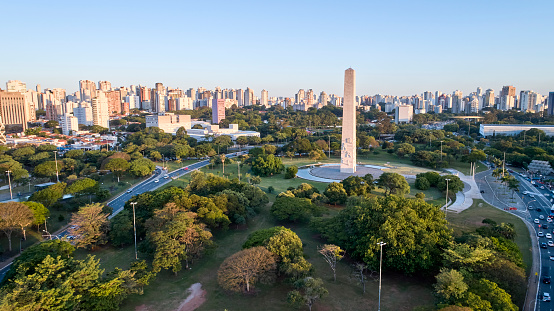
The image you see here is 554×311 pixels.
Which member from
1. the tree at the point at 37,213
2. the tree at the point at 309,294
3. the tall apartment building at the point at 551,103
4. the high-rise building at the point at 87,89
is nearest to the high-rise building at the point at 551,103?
the tall apartment building at the point at 551,103

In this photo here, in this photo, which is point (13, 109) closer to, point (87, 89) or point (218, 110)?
point (218, 110)

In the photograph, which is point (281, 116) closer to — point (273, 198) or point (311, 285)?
point (273, 198)

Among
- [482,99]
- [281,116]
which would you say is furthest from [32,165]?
[482,99]

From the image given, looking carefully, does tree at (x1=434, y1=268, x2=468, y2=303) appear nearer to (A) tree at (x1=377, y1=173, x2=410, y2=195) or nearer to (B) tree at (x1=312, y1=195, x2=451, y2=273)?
(B) tree at (x1=312, y1=195, x2=451, y2=273)

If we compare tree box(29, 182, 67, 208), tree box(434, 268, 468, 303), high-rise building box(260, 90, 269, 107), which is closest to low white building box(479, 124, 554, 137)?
tree box(434, 268, 468, 303)

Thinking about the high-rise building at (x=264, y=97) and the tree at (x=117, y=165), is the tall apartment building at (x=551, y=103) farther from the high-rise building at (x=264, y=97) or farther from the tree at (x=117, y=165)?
the high-rise building at (x=264, y=97)

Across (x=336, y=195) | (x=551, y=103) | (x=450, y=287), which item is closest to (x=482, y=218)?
(x=336, y=195)
